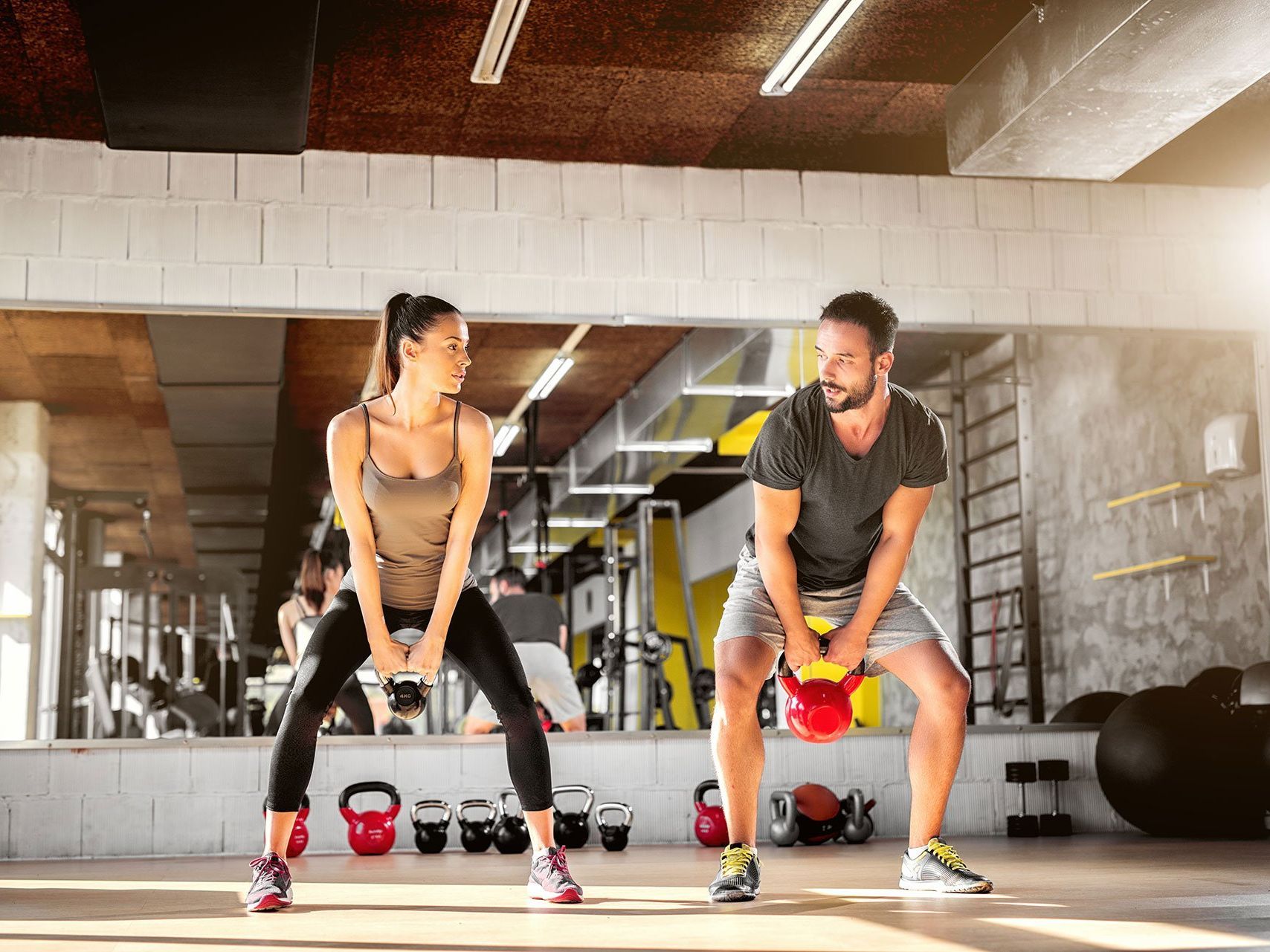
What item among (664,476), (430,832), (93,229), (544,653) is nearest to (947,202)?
(544,653)

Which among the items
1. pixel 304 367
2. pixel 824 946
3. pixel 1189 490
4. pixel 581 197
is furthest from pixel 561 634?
pixel 824 946

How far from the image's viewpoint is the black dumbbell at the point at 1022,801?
5.60 meters

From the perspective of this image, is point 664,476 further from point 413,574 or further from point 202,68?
point 413,574

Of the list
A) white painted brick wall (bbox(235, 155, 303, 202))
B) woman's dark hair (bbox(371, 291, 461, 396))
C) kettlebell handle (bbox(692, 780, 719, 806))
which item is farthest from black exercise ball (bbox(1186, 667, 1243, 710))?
white painted brick wall (bbox(235, 155, 303, 202))

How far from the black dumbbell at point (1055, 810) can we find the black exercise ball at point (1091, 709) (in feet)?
1.20

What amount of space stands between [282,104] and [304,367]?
9.12 ft

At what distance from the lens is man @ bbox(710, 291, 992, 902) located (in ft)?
10.1

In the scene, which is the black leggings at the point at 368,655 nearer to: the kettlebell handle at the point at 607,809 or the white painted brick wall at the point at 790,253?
the kettlebell handle at the point at 607,809

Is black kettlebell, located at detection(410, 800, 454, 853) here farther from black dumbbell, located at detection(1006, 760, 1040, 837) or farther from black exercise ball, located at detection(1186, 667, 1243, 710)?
black exercise ball, located at detection(1186, 667, 1243, 710)

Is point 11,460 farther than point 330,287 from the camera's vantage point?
Yes

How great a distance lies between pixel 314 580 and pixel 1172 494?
4300 mm

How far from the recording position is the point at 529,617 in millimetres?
7262

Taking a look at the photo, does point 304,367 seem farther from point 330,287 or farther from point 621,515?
point 621,515

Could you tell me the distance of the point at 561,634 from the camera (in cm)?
756
